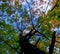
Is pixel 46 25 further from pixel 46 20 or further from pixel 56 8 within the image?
pixel 56 8

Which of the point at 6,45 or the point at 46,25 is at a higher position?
the point at 46,25

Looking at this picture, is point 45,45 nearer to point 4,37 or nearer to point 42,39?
point 42,39

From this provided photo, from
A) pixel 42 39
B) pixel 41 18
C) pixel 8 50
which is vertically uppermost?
pixel 41 18

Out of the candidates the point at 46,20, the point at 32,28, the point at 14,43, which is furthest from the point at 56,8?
the point at 14,43

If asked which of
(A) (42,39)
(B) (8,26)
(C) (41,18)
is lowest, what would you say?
(A) (42,39)

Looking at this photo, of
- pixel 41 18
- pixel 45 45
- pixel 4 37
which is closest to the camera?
pixel 41 18

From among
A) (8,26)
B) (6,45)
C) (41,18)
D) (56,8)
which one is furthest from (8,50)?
(56,8)

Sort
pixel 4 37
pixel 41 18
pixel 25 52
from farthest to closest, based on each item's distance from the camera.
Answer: pixel 4 37 → pixel 41 18 → pixel 25 52

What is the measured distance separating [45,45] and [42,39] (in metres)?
0.89

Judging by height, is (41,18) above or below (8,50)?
above

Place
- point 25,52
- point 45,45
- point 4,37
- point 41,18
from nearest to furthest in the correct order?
point 25,52 → point 41,18 → point 4,37 → point 45,45

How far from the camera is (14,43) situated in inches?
561

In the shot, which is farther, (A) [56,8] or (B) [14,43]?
(B) [14,43]

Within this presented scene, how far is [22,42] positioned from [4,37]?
2.21 metres
